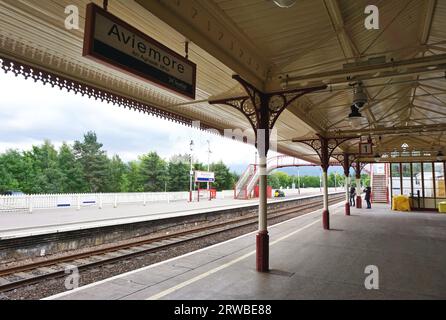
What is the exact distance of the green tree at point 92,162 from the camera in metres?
42.6

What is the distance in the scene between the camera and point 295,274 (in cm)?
508

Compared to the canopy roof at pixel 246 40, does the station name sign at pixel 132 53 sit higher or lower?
lower

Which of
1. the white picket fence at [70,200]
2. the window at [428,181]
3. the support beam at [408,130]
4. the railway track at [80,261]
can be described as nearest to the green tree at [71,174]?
the white picket fence at [70,200]

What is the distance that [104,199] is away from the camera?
54.8 feet

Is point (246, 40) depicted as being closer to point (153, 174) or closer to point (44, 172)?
point (44, 172)

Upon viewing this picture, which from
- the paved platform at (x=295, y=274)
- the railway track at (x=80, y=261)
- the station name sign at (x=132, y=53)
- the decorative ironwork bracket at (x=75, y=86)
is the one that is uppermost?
the decorative ironwork bracket at (x=75, y=86)

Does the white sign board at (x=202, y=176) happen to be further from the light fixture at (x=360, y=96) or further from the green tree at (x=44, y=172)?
the green tree at (x=44, y=172)

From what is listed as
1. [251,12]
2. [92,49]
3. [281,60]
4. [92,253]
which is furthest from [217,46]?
[92,253]

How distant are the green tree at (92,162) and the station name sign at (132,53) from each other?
4356 centimetres

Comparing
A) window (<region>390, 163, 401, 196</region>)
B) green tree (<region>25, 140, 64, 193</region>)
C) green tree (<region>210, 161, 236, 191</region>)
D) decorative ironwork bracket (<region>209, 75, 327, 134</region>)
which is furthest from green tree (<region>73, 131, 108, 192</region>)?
decorative ironwork bracket (<region>209, 75, 327, 134</region>)

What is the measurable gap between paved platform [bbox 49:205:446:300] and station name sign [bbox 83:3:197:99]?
2953mm

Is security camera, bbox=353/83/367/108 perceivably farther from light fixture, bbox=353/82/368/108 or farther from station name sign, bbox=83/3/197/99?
station name sign, bbox=83/3/197/99
